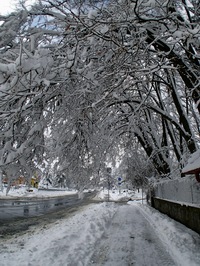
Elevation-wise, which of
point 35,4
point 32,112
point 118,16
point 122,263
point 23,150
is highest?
point 35,4

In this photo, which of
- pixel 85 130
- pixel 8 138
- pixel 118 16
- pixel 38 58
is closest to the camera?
pixel 38 58

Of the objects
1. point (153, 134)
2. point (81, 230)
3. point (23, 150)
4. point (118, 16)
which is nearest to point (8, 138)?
point (23, 150)

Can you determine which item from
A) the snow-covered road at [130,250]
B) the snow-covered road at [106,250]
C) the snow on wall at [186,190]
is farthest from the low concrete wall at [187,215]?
the snow-covered road at [130,250]

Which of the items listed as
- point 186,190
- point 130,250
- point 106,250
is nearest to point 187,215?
point 186,190

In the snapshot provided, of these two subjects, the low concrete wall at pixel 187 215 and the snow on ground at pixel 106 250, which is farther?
the low concrete wall at pixel 187 215

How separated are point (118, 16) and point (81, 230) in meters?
8.25

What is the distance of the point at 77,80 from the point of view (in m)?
6.85

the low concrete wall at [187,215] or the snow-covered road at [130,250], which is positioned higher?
the low concrete wall at [187,215]

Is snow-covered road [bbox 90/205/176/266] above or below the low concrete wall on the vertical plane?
below

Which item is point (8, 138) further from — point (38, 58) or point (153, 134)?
point (153, 134)

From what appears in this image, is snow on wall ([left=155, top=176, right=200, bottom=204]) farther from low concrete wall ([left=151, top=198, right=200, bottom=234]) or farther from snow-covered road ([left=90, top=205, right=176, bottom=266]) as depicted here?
snow-covered road ([left=90, top=205, right=176, bottom=266])

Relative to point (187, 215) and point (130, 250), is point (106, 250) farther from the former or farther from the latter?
point (187, 215)

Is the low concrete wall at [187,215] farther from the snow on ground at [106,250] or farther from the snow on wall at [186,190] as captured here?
the snow on ground at [106,250]

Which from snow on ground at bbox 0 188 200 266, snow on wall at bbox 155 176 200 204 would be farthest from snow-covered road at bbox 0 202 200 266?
snow on wall at bbox 155 176 200 204
